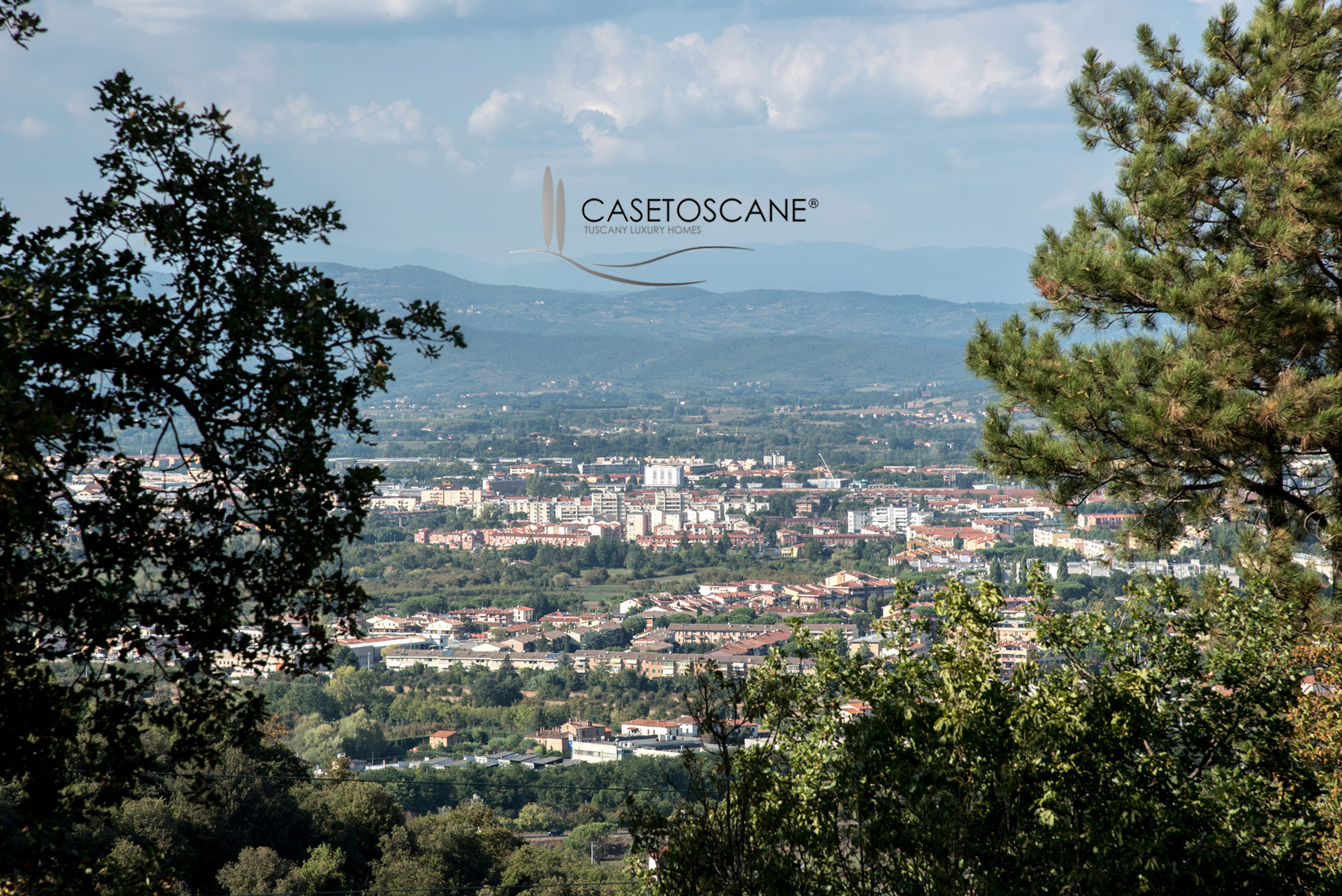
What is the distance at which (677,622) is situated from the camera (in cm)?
3469

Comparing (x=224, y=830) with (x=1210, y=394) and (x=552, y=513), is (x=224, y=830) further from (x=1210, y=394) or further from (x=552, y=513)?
(x=552, y=513)

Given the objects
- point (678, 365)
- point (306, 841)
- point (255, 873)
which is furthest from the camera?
point (678, 365)

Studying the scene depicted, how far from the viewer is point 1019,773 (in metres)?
2.82

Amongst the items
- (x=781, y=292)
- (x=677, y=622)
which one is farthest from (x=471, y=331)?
(x=677, y=622)

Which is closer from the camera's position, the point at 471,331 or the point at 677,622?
the point at 677,622

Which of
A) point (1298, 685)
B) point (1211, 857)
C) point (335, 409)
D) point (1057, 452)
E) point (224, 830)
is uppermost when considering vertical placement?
point (335, 409)

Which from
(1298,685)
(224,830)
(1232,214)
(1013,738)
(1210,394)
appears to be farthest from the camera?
(224,830)

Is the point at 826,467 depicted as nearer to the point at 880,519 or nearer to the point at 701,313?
the point at 880,519

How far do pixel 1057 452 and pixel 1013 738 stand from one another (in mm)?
1934

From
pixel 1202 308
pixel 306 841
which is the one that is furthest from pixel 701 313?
pixel 1202 308

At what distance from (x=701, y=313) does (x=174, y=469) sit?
171 metres

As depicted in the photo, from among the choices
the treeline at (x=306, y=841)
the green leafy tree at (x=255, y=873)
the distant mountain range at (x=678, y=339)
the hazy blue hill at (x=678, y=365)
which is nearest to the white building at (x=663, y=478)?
the distant mountain range at (x=678, y=339)

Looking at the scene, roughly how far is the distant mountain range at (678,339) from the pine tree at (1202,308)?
293ft

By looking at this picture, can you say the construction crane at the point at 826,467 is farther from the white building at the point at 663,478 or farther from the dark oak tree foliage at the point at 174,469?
the dark oak tree foliage at the point at 174,469
